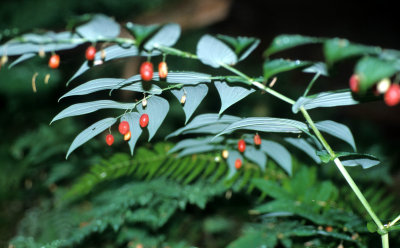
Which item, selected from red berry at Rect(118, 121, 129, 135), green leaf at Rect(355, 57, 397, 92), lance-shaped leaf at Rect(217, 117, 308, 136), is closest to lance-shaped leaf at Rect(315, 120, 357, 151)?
lance-shaped leaf at Rect(217, 117, 308, 136)

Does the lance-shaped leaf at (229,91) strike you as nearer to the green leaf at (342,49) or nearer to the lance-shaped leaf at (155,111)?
the lance-shaped leaf at (155,111)

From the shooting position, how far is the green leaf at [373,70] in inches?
15.0

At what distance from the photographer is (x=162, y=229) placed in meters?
1.49

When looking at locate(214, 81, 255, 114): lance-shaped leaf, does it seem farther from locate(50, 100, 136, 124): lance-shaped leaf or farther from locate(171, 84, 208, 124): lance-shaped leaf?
locate(50, 100, 136, 124): lance-shaped leaf

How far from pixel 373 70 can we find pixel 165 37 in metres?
0.36

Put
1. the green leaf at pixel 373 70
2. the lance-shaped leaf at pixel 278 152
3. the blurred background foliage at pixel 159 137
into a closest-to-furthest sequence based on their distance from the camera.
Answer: the green leaf at pixel 373 70, the lance-shaped leaf at pixel 278 152, the blurred background foliage at pixel 159 137

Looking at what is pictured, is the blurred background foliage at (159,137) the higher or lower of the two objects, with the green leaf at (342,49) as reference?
lower

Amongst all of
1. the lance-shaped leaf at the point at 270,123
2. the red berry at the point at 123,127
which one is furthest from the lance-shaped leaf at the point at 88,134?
the lance-shaped leaf at the point at 270,123

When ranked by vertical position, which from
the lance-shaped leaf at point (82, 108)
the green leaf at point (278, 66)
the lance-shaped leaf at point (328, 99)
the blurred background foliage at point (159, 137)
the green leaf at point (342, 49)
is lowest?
the blurred background foliage at point (159, 137)

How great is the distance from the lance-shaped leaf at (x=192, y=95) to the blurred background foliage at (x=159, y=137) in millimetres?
269

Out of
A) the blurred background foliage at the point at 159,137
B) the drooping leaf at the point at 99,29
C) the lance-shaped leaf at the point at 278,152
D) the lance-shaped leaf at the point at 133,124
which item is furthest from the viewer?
the blurred background foliage at the point at 159,137

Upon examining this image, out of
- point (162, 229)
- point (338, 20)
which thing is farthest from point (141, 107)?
point (338, 20)

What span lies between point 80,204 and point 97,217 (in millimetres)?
730

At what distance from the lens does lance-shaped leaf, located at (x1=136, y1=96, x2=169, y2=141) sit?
0.75 m
